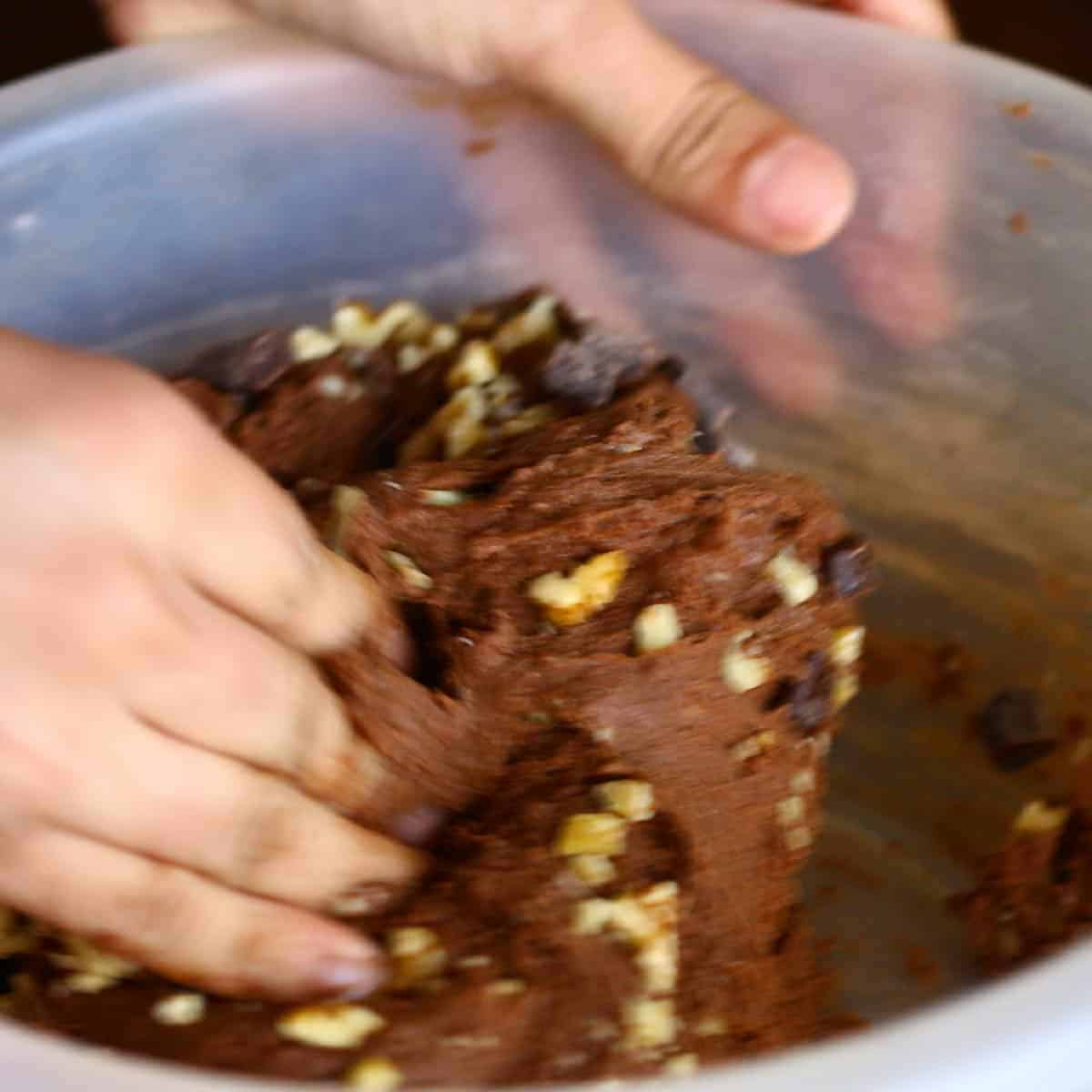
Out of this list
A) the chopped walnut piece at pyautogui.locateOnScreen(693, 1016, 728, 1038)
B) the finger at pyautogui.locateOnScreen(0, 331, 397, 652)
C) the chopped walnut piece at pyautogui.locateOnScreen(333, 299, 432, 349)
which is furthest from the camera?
the chopped walnut piece at pyautogui.locateOnScreen(333, 299, 432, 349)

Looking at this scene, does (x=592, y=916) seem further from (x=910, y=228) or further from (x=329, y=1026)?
(x=910, y=228)

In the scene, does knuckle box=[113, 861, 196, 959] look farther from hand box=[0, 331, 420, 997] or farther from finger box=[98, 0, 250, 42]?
finger box=[98, 0, 250, 42]

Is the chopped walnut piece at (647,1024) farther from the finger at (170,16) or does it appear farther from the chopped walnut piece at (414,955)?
the finger at (170,16)

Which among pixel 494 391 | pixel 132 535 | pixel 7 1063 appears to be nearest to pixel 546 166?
pixel 494 391

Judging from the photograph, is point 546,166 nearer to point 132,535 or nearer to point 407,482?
point 407,482

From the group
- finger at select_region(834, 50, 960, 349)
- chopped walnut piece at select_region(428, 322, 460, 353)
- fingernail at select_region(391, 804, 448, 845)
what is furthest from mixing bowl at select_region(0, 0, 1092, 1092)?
fingernail at select_region(391, 804, 448, 845)
